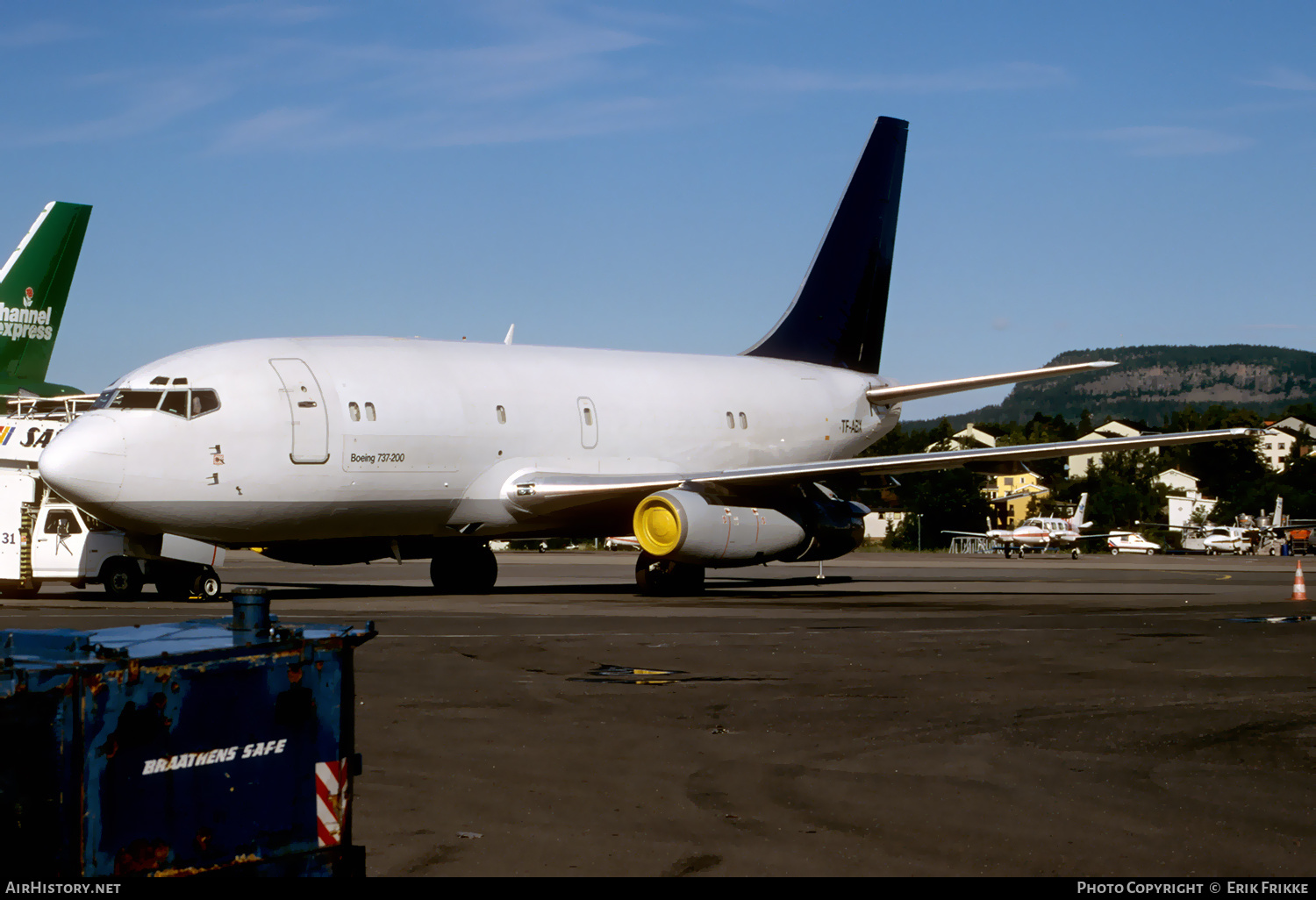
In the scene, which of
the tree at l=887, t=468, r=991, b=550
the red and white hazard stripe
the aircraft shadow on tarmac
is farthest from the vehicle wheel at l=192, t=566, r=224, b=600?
the tree at l=887, t=468, r=991, b=550

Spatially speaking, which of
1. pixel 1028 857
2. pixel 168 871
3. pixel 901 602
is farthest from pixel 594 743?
pixel 901 602

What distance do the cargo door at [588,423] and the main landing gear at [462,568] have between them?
8.79 ft

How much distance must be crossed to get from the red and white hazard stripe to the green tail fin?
29.7m

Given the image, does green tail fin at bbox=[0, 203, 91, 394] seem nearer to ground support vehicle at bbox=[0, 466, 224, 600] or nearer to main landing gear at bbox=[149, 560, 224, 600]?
ground support vehicle at bbox=[0, 466, 224, 600]

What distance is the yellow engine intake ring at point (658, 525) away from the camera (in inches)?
858

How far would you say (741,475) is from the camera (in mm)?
22266

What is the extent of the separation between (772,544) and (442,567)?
19.7 ft

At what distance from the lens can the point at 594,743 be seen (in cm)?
834

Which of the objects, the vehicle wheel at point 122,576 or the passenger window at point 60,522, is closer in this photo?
the vehicle wheel at point 122,576

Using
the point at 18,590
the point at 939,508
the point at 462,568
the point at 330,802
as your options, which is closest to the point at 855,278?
the point at 462,568

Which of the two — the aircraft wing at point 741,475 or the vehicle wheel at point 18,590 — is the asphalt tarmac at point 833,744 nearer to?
the aircraft wing at point 741,475

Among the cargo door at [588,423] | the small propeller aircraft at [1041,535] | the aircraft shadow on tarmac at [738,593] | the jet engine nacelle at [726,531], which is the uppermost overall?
the cargo door at [588,423]

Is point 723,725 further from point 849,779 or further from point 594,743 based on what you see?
point 849,779

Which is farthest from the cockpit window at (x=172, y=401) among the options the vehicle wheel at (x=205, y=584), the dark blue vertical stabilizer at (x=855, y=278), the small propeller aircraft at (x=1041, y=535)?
the small propeller aircraft at (x=1041, y=535)
